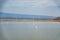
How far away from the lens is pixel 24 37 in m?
0.97

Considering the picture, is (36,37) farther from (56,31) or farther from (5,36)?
(5,36)

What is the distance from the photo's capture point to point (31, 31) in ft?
3.18

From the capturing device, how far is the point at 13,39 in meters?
0.97

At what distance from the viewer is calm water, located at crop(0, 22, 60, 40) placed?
3.13ft

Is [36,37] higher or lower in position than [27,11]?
lower

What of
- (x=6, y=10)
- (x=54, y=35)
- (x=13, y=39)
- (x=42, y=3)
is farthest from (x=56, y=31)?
(x=6, y=10)

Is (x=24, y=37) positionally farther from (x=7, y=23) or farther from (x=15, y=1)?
(x=15, y=1)

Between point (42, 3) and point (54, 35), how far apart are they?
1.33ft

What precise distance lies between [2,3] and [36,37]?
21.9 inches

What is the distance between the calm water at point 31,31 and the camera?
95 centimetres

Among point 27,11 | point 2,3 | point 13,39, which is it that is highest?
point 2,3

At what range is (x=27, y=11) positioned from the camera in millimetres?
949

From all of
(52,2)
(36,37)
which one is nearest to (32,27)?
(36,37)

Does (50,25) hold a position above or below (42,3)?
below
